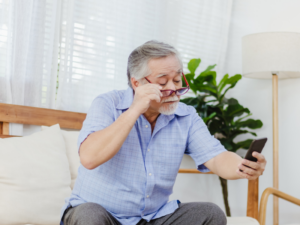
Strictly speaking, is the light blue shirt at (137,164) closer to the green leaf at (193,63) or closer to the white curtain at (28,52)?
the white curtain at (28,52)

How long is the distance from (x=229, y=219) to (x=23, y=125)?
4.32 ft

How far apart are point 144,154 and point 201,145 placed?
0.88 ft

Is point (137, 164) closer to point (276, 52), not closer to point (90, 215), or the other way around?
point (90, 215)

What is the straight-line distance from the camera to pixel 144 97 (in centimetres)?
119

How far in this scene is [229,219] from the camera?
5.80 ft

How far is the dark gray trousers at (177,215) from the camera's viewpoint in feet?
3.49

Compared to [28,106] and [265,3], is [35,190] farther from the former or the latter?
[265,3]

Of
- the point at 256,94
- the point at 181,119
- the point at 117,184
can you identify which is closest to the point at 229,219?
the point at 181,119

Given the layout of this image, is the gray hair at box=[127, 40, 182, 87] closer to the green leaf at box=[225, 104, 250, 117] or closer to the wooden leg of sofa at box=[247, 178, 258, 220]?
the wooden leg of sofa at box=[247, 178, 258, 220]

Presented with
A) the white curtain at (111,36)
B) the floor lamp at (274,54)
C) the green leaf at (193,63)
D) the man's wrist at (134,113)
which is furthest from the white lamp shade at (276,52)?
the man's wrist at (134,113)

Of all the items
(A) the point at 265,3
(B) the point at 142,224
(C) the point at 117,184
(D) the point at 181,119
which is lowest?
(B) the point at 142,224

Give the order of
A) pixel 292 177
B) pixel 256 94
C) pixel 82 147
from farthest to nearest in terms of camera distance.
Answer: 1. pixel 256 94
2. pixel 292 177
3. pixel 82 147

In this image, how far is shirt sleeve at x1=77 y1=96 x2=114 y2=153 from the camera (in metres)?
1.19

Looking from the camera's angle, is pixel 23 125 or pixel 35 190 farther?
pixel 23 125
